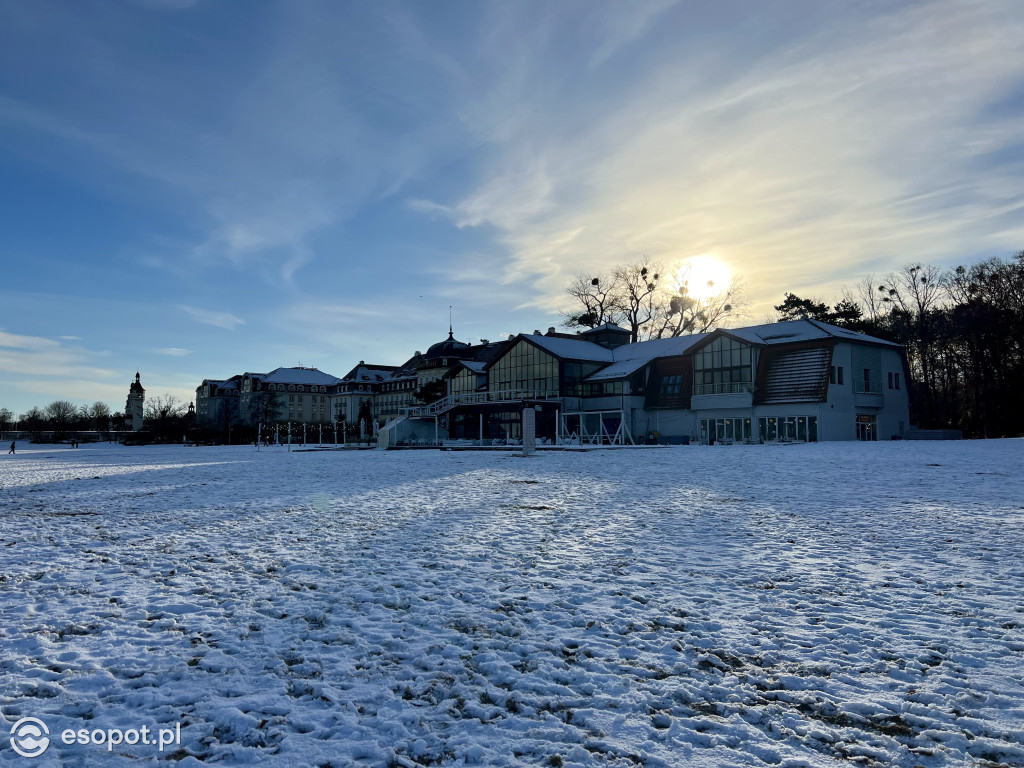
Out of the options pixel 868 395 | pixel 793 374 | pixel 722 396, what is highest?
pixel 793 374

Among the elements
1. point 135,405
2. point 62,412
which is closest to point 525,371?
point 135,405

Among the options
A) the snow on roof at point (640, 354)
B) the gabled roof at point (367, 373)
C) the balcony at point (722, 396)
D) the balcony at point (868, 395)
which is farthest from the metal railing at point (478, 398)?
the gabled roof at point (367, 373)

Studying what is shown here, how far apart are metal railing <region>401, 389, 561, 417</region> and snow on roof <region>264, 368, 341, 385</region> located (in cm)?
7106

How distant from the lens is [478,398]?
2174 inches

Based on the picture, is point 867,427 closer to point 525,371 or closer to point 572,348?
point 572,348

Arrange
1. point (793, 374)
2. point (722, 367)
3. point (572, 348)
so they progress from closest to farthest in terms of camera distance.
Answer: point (793, 374)
point (722, 367)
point (572, 348)

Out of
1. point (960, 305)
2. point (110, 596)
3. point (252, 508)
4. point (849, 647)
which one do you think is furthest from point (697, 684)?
point (960, 305)

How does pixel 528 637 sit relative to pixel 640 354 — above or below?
below

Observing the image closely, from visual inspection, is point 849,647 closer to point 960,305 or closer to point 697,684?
point 697,684

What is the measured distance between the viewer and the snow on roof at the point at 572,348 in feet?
174

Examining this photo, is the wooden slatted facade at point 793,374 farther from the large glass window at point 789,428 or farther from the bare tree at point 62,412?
the bare tree at point 62,412

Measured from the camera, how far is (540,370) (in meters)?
53.8

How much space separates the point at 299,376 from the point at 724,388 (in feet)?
313

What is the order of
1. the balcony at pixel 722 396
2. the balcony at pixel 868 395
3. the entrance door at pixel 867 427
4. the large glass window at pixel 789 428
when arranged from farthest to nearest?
the balcony at pixel 722 396
the entrance door at pixel 867 427
the balcony at pixel 868 395
the large glass window at pixel 789 428
